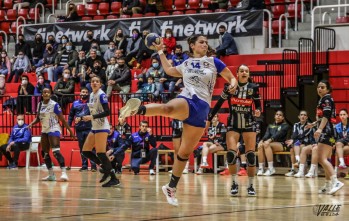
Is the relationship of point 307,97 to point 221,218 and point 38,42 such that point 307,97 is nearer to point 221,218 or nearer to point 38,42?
point 38,42

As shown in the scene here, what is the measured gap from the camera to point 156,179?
19.3 meters

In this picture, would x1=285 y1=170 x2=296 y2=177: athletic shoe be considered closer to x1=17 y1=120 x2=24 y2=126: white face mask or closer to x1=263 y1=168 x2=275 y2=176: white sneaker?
x1=263 y1=168 x2=275 y2=176: white sneaker

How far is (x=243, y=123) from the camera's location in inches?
538

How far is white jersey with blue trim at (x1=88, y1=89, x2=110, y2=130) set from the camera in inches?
632

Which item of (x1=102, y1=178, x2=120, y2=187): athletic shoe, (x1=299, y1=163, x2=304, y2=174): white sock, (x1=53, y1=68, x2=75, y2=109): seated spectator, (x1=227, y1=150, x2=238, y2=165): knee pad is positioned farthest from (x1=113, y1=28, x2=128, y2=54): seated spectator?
(x1=227, y1=150, x2=238, y2=165): knee pad

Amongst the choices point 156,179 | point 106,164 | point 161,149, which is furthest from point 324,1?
point 106,164

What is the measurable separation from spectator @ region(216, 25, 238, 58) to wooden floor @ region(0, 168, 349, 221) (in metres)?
8.81

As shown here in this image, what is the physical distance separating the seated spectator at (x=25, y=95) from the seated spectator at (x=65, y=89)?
0.96m

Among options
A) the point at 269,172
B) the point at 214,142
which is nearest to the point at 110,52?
the point at 214,142

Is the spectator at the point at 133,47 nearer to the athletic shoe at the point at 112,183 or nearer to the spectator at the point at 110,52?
the spectator at the point at 110,52

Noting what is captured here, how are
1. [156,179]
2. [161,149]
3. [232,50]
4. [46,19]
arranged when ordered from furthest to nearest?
[46,19], [232,50], [161,149], [156,179]

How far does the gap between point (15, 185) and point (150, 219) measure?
298 inches

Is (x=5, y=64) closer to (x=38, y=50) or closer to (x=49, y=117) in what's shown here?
(x=38, y=50)

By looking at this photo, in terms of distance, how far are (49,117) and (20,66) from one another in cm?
1197
